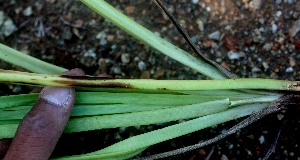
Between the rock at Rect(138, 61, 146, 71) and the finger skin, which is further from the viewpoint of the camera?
the rock at Rect(138, 61, 146, 71)

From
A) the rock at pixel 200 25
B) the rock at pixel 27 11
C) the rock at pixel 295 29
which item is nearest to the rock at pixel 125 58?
the rock at pixel 200 25

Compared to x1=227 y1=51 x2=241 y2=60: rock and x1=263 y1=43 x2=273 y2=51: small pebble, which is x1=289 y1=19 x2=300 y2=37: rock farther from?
x1=227 y1=51 x2=241 y2=60: rock

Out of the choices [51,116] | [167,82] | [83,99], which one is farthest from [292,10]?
[51,116]

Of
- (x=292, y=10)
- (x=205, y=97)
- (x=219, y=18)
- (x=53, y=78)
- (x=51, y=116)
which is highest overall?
(x=292, y=10)

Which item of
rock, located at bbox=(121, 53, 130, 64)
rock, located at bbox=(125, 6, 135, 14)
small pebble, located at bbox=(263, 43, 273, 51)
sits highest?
small pebble, located at bbox=(263, 43, 273, 51)

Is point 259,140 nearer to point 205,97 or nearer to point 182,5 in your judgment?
point 205,97

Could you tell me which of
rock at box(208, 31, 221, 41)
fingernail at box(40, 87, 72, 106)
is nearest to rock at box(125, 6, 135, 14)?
rock at box(208, 31, 221, 41)

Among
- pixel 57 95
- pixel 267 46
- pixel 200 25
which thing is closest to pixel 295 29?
pixel 267 46
